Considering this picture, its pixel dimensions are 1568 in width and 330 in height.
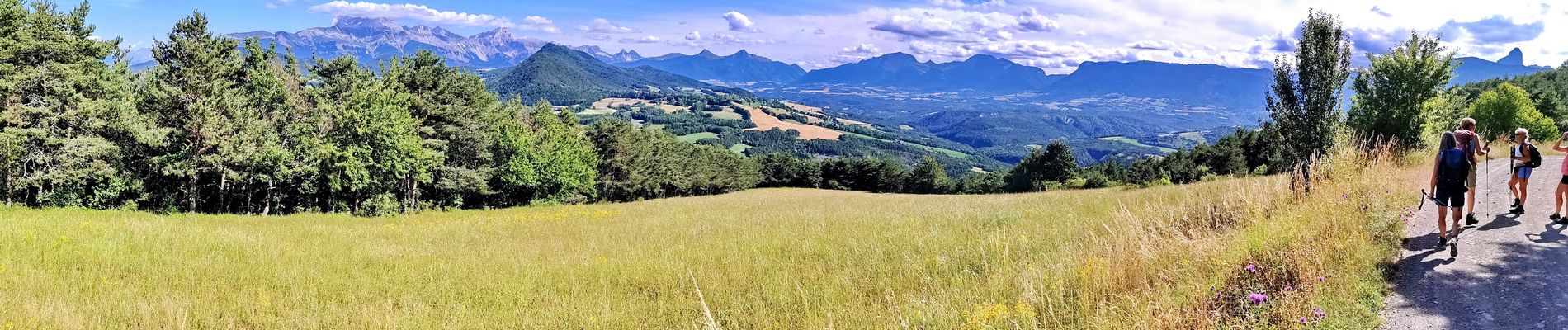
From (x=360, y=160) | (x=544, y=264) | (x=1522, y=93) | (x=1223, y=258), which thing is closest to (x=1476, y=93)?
(x=1522, y=93)

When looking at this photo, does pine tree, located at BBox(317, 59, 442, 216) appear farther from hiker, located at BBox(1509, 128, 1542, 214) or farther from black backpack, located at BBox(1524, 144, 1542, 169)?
black backpack, located at BBox(1524, 144, 1542, 169)

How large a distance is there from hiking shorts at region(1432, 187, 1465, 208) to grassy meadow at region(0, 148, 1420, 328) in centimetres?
49

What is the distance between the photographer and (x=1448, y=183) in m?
7.24

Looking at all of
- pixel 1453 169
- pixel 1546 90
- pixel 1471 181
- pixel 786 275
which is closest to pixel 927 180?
pixel 1546 90

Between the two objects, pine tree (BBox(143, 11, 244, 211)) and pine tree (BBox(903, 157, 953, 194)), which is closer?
pine tree (BBox(143, 11, 244, 211))

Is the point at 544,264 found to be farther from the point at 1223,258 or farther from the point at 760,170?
the point at 760,170

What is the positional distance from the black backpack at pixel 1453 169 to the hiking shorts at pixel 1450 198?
3.5 inches

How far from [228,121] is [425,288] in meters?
29.6

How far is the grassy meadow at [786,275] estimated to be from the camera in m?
4.88

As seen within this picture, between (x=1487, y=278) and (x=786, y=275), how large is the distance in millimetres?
6344

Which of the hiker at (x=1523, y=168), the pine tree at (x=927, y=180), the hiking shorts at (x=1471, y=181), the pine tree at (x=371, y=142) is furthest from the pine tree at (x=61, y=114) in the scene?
the pine tree at (x=927, y=180)

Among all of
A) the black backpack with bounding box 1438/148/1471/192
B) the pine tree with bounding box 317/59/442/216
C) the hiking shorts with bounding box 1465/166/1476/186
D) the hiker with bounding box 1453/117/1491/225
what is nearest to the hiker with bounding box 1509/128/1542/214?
the hiker with bounding box 1453/117/1491/225

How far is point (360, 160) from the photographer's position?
31.8 meters

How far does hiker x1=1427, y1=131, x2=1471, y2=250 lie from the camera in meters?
6.83
